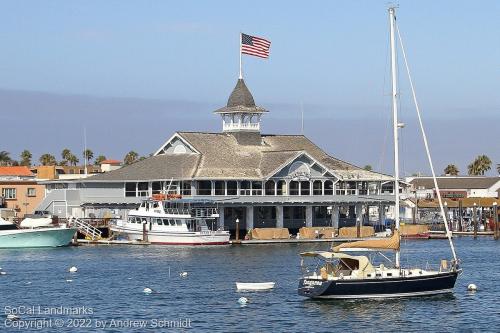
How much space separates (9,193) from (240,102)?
3458 cm

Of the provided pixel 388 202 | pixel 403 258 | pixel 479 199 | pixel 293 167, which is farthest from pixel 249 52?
pixel 479 199

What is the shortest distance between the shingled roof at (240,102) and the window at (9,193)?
31512 millimetres

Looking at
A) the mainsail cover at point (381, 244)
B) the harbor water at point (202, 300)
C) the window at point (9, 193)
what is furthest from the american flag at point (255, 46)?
the mainsail cover at point (381, 244)

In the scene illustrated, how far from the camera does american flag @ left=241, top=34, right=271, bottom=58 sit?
115562mm

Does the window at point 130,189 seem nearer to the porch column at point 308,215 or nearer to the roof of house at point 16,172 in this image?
the porch column at point 308,215

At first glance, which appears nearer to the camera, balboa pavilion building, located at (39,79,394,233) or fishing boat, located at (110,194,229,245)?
fishing boat, located at (110,194,229,245)

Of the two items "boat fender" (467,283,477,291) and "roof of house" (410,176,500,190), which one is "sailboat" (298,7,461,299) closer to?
"boat fender" (467,283,477,291)

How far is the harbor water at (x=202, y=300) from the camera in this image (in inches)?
2180

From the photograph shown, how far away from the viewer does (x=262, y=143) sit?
12900 centimetres

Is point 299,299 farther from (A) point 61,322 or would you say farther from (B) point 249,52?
(B) point 249,52

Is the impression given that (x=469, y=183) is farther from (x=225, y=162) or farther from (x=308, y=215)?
(x=225, y=162)

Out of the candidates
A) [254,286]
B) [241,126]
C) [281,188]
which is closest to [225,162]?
[281,188]

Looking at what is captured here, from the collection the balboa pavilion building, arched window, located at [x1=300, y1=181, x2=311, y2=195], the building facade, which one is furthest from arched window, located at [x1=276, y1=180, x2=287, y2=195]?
the building facade

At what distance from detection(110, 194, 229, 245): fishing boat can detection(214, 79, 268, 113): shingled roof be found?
1922 cm
